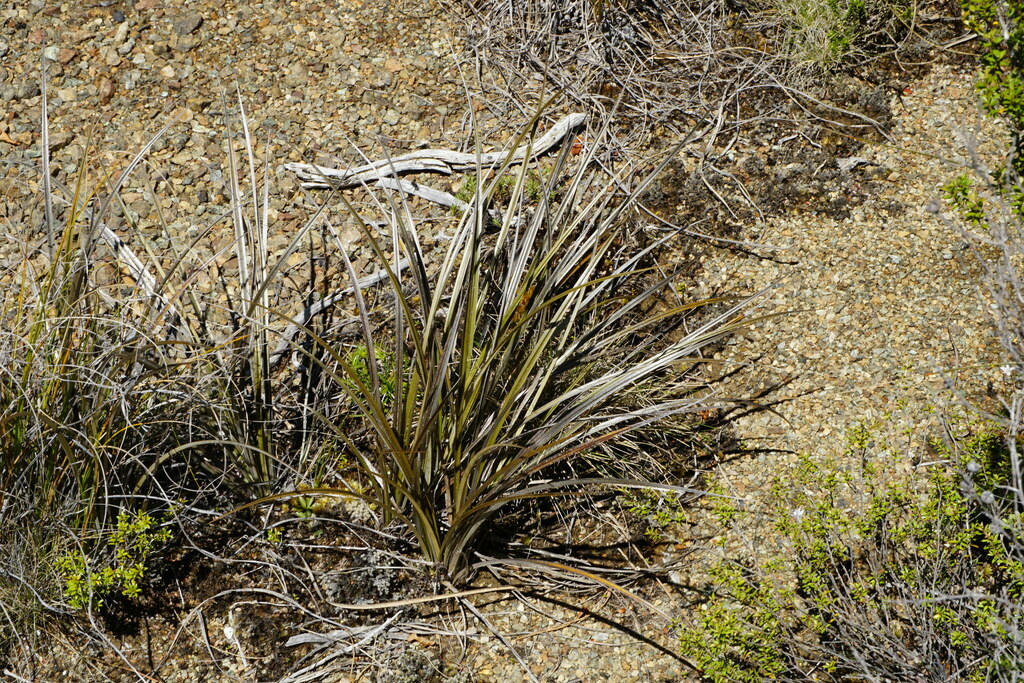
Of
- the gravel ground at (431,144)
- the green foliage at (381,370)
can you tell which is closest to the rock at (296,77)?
the gravel ground at (431,144)

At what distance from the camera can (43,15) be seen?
381cm

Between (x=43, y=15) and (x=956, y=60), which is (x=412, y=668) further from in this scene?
(x=956, y=60)

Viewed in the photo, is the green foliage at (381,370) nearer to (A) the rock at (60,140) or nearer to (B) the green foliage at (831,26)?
(A) the rock at (60,140)

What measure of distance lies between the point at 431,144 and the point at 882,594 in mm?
2341

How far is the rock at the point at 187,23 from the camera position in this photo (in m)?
3.86

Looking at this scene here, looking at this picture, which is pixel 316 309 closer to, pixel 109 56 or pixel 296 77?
pixel 296 77

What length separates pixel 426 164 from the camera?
3.50 m

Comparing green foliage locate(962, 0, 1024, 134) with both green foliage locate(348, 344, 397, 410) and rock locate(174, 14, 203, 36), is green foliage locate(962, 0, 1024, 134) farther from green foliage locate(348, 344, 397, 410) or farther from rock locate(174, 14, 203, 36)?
rock locate(174, 14, 203, 36)

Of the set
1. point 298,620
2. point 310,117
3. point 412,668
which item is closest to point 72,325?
point 298,620

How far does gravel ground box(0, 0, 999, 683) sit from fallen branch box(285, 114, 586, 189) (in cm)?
10

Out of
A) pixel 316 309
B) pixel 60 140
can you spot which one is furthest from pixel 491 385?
pixel 60 140

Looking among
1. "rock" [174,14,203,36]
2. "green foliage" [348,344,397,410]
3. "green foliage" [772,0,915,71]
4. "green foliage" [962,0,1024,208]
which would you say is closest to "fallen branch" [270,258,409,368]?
"green foliage" [348,344,397,410]

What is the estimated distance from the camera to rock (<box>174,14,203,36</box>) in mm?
3855

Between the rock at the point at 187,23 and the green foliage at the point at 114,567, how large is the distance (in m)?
2.24
